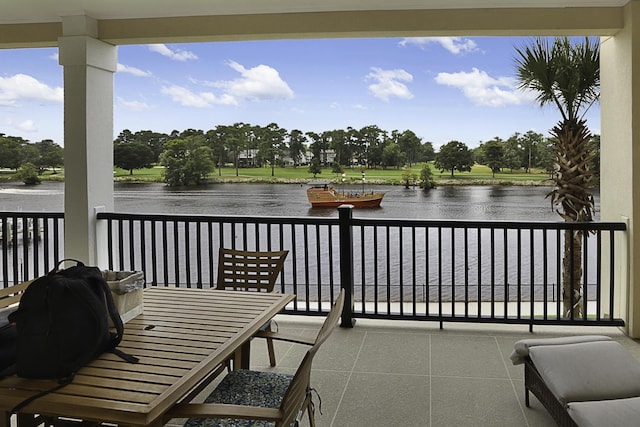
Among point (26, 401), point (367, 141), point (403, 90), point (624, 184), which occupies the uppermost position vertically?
point (403, 90)

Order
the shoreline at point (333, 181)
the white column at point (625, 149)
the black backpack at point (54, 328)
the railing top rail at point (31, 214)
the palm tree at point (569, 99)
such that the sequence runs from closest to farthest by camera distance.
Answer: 1. the black backpack at point (54, 328)
2. the white column at point (625, 149)
3. the railing top rail at point (31, 214)
4. the palm tree at point (569, 99)
5. the shoreline at point (333, 181)

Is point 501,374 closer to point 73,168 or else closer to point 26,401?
point 26,401

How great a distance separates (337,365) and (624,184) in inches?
111

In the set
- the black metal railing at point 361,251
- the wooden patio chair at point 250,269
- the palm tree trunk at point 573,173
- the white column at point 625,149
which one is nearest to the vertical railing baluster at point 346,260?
the black metal railing at point 361,251

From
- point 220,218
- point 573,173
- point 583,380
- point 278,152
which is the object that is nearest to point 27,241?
point 220,218

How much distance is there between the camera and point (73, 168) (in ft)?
16.0

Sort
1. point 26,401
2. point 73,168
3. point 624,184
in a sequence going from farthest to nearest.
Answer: point 73,168, point 624,184, point 26,401

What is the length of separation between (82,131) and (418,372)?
3678 millimetres

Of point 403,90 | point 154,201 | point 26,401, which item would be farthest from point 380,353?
point 403,90

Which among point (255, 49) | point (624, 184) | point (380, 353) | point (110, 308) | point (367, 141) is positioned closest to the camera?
point (110, 308)

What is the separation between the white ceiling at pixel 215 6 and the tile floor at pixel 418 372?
9.00 feet

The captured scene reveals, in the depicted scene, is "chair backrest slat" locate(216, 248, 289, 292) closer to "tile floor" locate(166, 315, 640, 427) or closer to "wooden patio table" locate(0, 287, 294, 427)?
"tile floor" locate(166, 315, 640, 427)

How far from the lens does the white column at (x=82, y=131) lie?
4789 mm

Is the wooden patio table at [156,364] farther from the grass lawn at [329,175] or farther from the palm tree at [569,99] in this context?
the grass lawn at [329,175]
